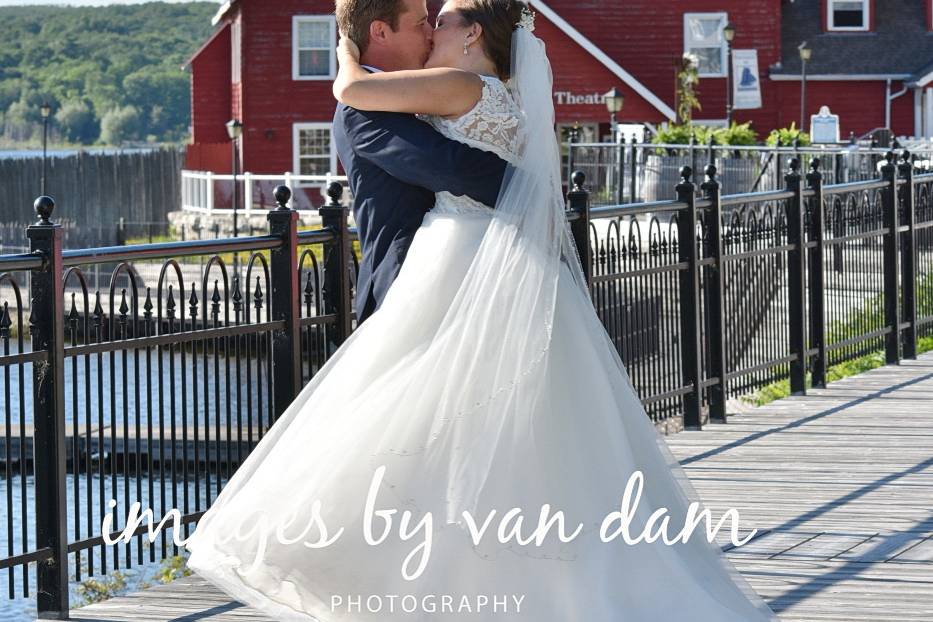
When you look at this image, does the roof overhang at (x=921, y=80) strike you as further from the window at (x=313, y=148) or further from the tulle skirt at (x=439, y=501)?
the tulle skirt at (x=439, y=501)

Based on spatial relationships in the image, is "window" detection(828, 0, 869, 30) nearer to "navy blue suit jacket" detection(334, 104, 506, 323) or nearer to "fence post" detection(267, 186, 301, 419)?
"fence post" detection(267, 186, 301, 419)

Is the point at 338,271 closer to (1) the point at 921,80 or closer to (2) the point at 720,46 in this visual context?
(2) the point at 720,46

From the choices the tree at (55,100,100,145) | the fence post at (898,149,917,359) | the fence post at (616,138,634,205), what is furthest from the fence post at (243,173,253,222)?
the tree at (55,100,100,145)

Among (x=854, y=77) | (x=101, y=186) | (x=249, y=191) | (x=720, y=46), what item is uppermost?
(x=720, y=46)

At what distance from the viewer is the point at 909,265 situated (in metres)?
11.7

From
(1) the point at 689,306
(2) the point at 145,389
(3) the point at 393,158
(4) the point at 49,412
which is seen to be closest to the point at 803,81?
(2) the point at 145,389

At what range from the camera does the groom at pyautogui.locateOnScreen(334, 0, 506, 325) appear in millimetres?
4711

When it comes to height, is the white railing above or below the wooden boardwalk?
above

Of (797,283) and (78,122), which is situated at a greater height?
(78,122)

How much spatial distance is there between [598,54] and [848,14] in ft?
29.3

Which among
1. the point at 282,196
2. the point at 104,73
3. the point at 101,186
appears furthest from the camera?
the point at 104,73

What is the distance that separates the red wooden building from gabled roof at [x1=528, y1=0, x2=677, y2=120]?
0.04 meters

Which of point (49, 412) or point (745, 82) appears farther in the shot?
point (745, 82)

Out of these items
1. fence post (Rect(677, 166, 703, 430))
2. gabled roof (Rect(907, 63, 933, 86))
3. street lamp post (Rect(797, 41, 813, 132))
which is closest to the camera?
fence post (Rect(677, 166, 703, 430))
